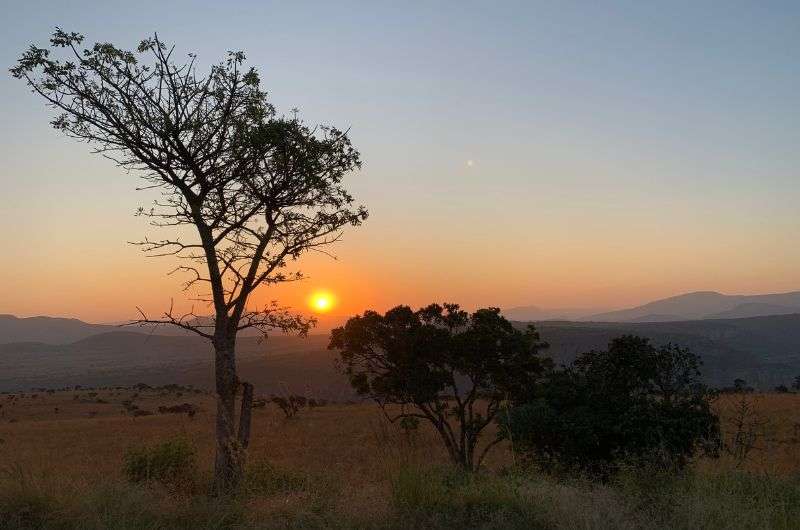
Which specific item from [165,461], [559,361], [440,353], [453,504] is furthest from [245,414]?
[559,361]

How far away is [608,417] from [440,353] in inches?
307

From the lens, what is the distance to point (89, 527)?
6219 millimetres

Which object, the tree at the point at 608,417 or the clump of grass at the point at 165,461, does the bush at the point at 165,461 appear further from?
the tree at the point at 608,417

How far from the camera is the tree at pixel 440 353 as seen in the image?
790 inches

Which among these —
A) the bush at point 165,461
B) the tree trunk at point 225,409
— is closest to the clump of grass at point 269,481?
the tree trunk at point 225,409

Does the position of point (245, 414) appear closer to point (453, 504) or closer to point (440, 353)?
point (453, 504)

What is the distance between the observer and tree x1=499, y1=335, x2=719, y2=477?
41.9ft

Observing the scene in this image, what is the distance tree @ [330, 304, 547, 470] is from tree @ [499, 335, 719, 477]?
3969 mm

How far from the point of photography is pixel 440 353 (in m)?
20.3

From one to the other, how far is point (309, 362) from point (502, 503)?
11256 cm

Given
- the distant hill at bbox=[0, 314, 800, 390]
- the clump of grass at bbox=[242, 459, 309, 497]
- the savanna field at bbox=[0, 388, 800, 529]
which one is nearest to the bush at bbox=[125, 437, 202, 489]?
the clump of grass at bbox=[242, 459, 309, 497]

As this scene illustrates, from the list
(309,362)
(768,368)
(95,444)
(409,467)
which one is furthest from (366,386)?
(768,368)

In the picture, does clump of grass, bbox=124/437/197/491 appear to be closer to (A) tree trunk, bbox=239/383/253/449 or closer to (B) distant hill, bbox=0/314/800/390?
(A) tree trunk, bbox=239/383/253/449

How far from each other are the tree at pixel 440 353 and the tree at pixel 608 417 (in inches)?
156
